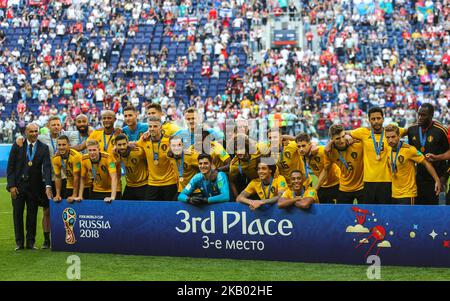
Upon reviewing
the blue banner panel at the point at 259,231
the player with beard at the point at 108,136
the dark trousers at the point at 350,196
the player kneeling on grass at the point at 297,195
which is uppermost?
the player with beard at the point at 108,136

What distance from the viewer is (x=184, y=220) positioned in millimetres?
12094

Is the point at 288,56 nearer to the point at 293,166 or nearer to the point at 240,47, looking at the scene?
the point at 240,47

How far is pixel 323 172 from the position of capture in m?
12.4

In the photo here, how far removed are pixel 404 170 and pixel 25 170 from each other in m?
5.47

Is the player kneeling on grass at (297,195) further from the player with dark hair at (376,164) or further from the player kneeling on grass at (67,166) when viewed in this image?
the player kneeling on grass at (67,166)

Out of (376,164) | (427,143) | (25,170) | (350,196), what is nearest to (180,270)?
(350,196)

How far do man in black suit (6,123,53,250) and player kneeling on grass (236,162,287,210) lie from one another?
124 inches

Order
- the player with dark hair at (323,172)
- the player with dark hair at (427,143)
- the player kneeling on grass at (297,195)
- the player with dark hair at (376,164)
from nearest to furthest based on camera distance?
the player kneeling on grass at (297,195) < the player with dark hair at (376,164) < the player with dark hair at (427,143) < the player with dark hair at (323,172)

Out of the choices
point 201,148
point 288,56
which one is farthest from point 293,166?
point 288,56

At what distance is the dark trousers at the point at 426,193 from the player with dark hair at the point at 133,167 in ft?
12.6

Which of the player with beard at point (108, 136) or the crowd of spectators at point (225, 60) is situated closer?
the player with beard at point (108, 136)

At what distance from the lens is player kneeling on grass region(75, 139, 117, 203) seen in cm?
1262

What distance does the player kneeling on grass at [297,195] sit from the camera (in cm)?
1133

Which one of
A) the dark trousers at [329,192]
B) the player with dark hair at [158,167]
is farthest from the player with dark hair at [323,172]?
the player with dark hair at [158,167]
